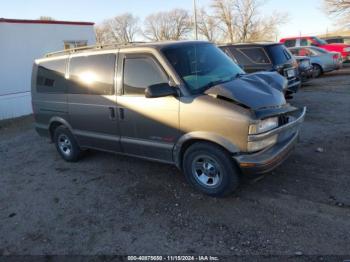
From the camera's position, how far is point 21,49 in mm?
12984

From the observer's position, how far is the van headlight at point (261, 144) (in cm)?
376

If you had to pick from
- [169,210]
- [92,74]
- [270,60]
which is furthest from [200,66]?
[270,60]

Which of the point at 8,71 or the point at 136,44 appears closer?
the point at 136,44

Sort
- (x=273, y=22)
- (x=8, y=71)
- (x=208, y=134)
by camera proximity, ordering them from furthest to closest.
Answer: (x=273, y=22), (x=8, y=71), (x=208, y=134)

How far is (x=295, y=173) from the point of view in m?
4.69

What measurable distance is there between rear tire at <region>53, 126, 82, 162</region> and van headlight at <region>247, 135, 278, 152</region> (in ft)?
11.1

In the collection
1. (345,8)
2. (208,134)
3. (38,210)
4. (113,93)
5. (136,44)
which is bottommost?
(38,210)

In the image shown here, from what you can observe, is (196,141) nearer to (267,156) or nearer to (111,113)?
(267,156)

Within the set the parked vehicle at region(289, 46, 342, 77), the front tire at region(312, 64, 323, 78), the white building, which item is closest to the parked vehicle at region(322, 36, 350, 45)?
the parked vehicle at region(289, 46, 342, 77)

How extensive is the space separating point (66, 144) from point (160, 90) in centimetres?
285

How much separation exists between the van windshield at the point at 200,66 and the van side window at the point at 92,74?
1.05m

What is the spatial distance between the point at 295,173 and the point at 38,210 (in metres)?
3.63

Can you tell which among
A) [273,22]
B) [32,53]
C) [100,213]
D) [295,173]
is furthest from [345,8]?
[100,213]

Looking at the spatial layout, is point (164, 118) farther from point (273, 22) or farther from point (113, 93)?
point (273, 22)
